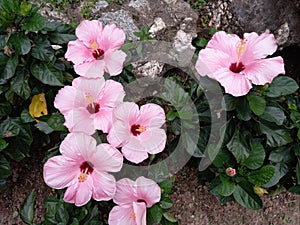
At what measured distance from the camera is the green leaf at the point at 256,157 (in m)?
2.05

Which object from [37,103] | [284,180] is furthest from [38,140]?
[284,180]

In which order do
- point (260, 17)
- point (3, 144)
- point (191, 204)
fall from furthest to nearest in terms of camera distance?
point (260, 17), point (191, 204), point (3, 144)

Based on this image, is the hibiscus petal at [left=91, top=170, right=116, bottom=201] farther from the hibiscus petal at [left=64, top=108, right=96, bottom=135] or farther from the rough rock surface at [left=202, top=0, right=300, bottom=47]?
the rough rock surface at [left=202, top=0, right=300, bottom=47]

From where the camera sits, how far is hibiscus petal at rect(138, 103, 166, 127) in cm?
184

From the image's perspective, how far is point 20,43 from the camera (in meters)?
2.01

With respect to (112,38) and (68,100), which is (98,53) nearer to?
(112,38)

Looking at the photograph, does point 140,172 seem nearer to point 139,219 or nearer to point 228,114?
point 139,219

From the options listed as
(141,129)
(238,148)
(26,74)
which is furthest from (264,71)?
(26,74)

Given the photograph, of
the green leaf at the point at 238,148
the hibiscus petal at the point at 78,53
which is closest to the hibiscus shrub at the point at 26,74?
the hibiscus petal at the point at 78,53

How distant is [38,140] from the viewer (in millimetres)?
2344

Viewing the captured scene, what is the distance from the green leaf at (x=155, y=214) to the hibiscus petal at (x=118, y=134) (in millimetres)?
400

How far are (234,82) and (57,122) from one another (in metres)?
0.82

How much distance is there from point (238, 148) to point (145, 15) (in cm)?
104

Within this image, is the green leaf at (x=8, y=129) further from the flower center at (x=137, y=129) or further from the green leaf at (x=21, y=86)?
the flower center at (x=137, y=129)
